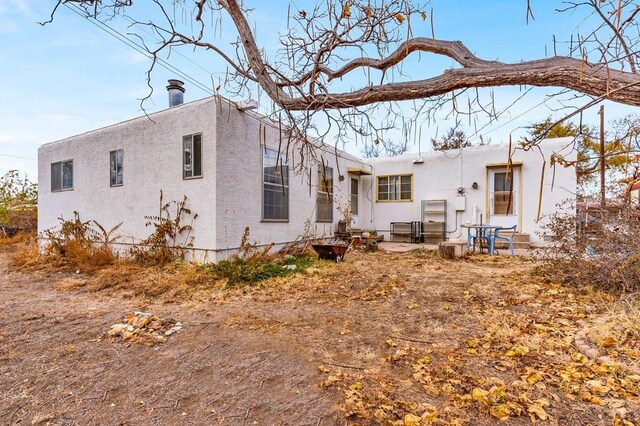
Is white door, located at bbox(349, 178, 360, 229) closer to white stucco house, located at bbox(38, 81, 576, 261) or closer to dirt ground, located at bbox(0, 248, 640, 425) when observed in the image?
white stucco house, located at bbox(38, 81, 576, 261)

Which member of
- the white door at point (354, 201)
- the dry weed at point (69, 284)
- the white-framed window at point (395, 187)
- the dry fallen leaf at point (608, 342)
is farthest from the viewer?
the white-framed window at point (395, 187)

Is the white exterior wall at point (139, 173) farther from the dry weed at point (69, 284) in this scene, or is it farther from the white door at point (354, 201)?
the white door at point (354, 201)

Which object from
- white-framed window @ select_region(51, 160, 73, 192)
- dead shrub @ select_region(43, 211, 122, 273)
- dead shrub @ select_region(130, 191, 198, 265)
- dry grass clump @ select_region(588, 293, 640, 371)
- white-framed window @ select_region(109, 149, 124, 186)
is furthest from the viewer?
white-framed window @ select_region(51, 160, 73, 192)

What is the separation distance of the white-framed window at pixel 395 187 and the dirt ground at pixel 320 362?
6.95 metres

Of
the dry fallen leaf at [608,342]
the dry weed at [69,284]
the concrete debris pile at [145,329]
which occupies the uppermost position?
the dry fallen leaf at [608,342]

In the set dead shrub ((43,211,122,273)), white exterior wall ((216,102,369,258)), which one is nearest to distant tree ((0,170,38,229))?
dead shrub ((43,211,122,273))

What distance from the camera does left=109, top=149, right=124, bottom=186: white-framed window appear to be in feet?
23.7

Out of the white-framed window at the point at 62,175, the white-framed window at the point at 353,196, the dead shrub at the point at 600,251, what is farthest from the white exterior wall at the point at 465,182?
the white-framed window at the point at 62,175

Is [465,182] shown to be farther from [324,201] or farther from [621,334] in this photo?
[621,334]

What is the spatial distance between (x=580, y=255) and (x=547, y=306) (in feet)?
5.07

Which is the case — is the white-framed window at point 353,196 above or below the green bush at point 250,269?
above

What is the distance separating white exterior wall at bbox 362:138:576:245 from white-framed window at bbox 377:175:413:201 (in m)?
0.15

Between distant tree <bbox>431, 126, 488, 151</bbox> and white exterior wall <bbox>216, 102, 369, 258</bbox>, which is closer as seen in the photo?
distant tree <bbox>431, 126, 488, 151</bbox>

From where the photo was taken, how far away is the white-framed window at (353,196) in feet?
36.1
